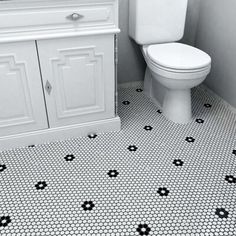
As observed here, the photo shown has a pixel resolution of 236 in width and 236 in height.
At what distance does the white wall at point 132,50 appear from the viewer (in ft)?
6.49

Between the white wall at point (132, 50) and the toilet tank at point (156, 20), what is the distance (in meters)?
0.10

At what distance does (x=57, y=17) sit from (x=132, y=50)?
838 mm

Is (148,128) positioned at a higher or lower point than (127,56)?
lower

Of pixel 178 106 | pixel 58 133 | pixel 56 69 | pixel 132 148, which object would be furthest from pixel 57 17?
pixel 178 106

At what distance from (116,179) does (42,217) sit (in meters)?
A: 0.39

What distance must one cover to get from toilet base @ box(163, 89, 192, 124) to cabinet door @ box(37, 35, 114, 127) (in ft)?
1.28

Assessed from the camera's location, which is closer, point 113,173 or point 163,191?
point 163,191

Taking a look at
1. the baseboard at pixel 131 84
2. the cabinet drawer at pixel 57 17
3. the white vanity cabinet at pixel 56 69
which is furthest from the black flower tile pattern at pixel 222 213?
the baseboard at pixel 131 84

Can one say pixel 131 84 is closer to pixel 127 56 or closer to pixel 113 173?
pixel 127 56

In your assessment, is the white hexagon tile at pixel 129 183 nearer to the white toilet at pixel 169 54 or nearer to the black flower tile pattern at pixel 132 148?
the black flower tile pattern at pixel 132 148

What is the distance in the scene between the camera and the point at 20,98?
1466 millimetres

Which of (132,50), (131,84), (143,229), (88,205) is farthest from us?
(131,84)

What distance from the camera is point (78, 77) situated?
150cm

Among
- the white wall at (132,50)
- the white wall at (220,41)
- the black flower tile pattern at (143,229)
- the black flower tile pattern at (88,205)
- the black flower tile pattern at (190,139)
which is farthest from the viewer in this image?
the white wall at (132,50)
